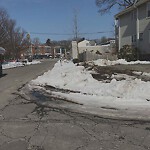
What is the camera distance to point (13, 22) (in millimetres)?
60594

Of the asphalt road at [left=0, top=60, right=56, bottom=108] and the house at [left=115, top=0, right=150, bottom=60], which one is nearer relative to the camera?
the asphalt road at [left=0, top=60, right=56, bottom=108]

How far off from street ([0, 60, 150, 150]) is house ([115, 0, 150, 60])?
23177 mm

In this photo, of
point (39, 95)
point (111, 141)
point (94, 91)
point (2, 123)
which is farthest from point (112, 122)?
point (39, 95)

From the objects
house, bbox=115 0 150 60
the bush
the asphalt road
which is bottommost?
the asphalt road

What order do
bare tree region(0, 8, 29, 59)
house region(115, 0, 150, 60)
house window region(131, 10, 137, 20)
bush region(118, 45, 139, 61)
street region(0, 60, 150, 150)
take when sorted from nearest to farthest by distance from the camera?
1. street region(0, 60, 150, 150)
2. house region(115, 0, 150, 60)
3. bush region(118, 45, 139, 61)
4. house window region(131, 10, 137, 20)
5. bare tree region(0, 8, 29, 59)

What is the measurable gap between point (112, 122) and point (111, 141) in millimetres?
→ 1359

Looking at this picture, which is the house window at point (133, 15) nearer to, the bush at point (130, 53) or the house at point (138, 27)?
the house at point (138, 27)

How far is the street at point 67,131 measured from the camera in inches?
194

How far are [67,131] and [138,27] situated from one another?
26.3m

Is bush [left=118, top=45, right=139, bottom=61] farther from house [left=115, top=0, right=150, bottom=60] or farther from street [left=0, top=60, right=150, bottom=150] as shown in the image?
street [left=0, top=60, right=150, bottom=150]

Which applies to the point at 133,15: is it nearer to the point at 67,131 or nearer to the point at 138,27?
the point at 138,27

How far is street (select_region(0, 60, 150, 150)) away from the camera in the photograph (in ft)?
16.2

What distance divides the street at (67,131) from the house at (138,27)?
23177mm

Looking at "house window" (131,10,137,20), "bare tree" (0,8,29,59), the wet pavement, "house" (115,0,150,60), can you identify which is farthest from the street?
"bare tree" (0,8,29,59)
